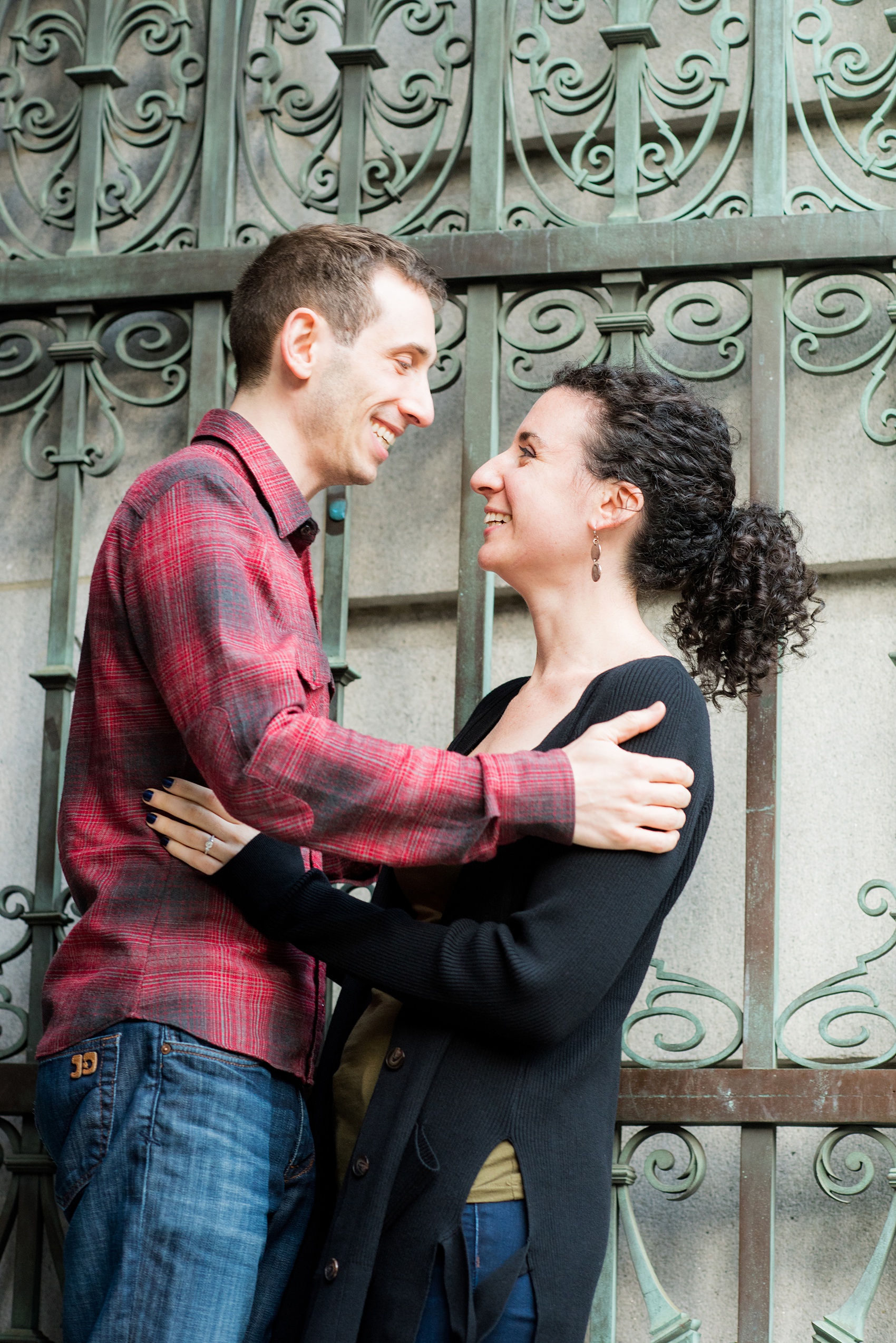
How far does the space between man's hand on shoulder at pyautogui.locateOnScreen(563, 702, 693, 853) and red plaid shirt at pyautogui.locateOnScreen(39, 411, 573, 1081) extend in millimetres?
32

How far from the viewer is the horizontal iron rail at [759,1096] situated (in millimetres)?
Result: 2848

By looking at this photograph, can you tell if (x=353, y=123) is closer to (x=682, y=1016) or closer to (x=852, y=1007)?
(x=682, y=1016)

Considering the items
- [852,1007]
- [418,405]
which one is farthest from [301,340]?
[852,1007]

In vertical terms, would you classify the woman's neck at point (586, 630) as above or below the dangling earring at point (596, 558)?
below

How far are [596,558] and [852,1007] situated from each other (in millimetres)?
1022

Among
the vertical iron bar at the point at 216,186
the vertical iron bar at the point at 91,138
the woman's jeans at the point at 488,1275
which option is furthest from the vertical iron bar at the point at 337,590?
the woman's jeans at the point at 488,1275

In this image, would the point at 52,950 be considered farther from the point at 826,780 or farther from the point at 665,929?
the point at 826,780

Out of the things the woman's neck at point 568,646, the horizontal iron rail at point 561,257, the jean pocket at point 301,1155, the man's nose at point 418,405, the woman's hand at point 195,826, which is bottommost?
the jean pocket at point 301,1155

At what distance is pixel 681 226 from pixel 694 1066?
173 centimetres

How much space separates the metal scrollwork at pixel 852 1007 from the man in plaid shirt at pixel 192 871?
0.84m

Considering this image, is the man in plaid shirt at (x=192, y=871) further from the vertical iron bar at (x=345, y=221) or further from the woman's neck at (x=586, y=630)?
the vertical iron bar at (x=345, y=221)

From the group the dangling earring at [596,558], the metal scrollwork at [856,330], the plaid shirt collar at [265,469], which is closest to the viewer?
the plaid shirt collar at [265,469]

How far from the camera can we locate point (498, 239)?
3303mm

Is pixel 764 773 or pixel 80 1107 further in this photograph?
pixel 764 773
